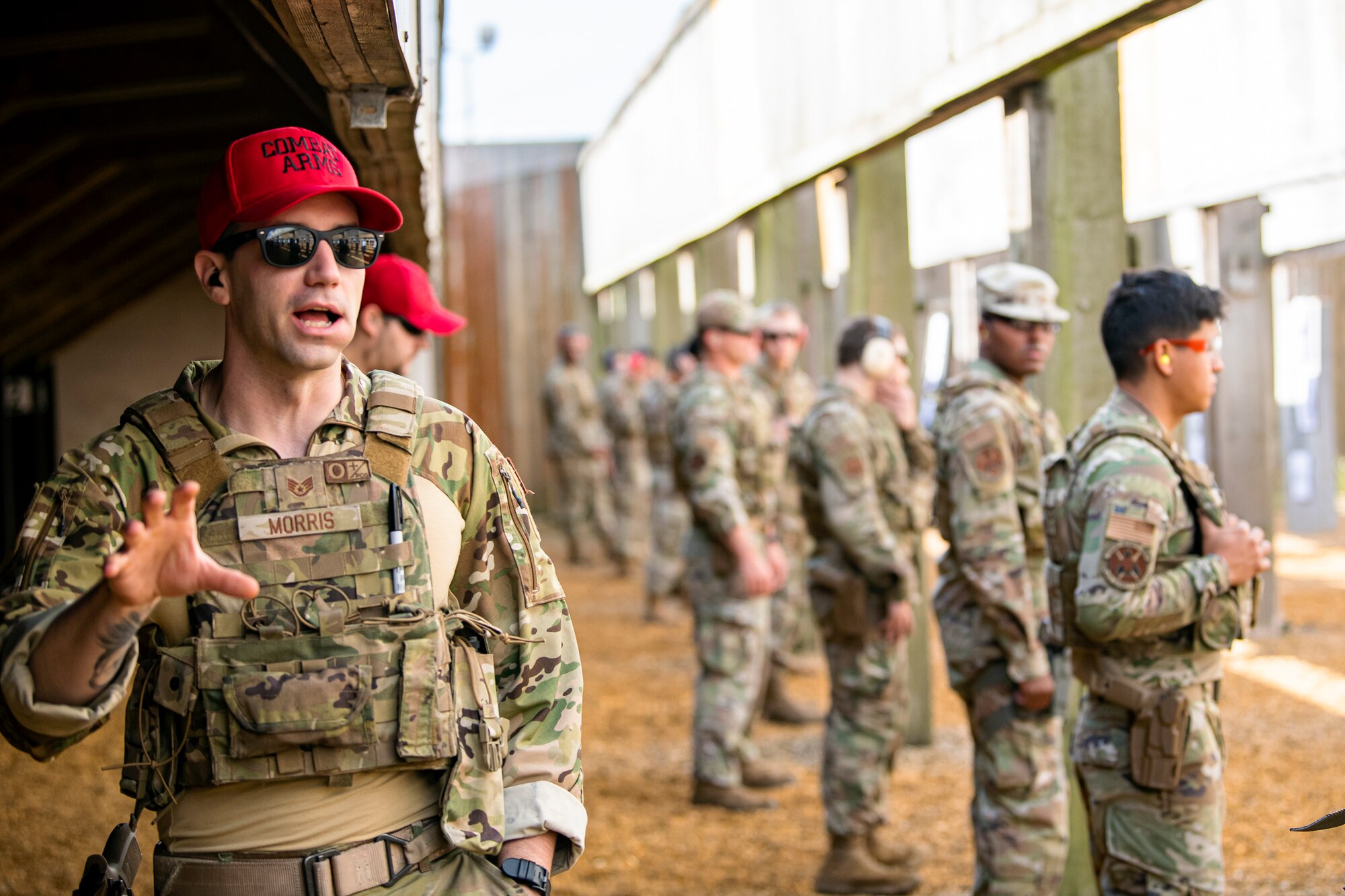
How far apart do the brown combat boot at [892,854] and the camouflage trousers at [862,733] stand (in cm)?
9

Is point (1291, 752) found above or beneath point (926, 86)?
beneath

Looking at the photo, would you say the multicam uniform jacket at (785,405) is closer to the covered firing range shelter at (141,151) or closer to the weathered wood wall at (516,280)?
the covered firing range shelter at (141,151)

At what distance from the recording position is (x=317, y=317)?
81.0 inches

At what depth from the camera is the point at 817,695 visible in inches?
318

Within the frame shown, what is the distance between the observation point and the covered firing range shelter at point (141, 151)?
2.62m

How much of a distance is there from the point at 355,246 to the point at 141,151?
476cm

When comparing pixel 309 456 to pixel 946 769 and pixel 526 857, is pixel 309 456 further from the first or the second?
pixel 946 769

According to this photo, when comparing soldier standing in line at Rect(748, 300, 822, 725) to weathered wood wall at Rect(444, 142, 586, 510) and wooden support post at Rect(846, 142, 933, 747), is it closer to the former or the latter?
wooden support post at Rect(846, 142, 933, 747)

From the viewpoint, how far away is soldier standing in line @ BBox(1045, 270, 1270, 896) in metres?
2.99

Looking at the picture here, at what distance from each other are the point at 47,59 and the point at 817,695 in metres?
5.40

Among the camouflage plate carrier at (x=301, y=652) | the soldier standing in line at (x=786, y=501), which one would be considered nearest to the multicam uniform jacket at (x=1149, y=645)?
the camouflage plate carrier at (x=301, y=652)

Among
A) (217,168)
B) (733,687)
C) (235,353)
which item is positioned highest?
(217,168)

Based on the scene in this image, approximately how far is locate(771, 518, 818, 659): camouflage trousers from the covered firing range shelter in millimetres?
2896

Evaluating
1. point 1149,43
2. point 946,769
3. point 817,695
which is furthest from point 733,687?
point 1149,43
